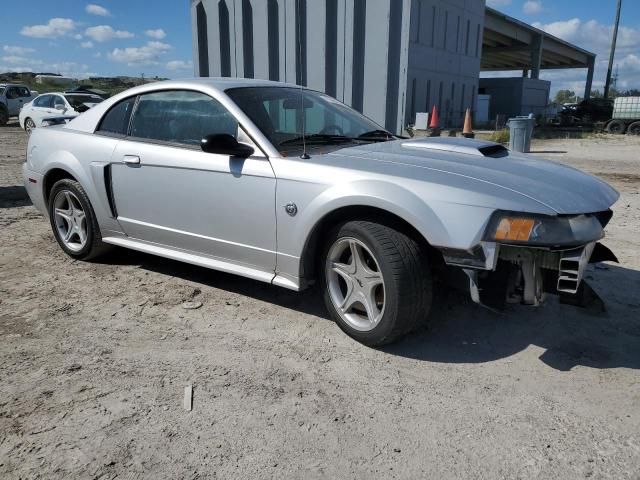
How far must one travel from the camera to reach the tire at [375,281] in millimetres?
2771

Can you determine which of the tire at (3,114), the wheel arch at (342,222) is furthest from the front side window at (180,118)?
the tire at (3,114)

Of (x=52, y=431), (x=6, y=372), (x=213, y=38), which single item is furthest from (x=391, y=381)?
(x=213, y=38)

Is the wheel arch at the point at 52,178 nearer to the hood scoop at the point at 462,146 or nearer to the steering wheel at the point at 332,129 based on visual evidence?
the steering wheel at the point at 332,129

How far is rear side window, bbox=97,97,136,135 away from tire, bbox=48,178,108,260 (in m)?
0.53

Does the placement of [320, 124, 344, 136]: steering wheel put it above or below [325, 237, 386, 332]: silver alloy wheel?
above

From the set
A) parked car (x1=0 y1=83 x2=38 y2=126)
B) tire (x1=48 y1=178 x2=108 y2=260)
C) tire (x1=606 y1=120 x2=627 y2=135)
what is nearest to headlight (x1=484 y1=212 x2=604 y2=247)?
tire (x1=48 y1=178 x2=108 y2=260)

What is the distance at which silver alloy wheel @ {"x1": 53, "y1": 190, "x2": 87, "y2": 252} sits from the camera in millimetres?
→ 4391

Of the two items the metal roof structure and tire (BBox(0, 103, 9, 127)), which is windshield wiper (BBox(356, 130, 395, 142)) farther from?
tire (BBox(0, 103, 9, 127))

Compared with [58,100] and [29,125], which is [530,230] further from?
[29,125]

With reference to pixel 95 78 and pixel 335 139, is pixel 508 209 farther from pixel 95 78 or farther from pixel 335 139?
pixel 95 78

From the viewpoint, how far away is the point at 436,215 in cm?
263

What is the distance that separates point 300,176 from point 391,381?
1246mm

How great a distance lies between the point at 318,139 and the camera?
3.54 meters

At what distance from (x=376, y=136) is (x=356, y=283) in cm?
141
